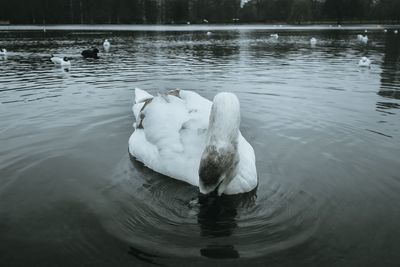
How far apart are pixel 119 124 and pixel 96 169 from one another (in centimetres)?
316

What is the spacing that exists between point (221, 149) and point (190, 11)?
140865 mm

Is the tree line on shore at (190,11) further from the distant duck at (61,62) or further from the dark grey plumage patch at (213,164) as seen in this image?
the dark grey plumage patch at (213,164)

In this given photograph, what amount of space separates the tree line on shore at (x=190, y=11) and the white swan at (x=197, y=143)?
369 ft

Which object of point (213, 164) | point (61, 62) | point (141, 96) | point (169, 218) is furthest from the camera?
point (61, 62)

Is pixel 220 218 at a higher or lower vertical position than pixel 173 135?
lower

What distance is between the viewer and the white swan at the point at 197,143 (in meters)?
5.29

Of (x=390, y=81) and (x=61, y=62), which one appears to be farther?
(x=61, y=62)

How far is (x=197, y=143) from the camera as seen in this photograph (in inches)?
256

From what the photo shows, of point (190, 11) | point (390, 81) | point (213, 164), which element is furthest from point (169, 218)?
point (190, 11)

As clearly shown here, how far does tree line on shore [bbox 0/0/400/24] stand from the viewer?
109312 mm

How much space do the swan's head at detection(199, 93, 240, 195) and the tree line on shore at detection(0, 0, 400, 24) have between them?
373 feet

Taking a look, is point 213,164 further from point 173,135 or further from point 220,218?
point 173,135

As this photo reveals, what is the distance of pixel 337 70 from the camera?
837 inches

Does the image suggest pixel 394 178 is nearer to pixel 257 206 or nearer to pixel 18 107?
pixel 257 206
